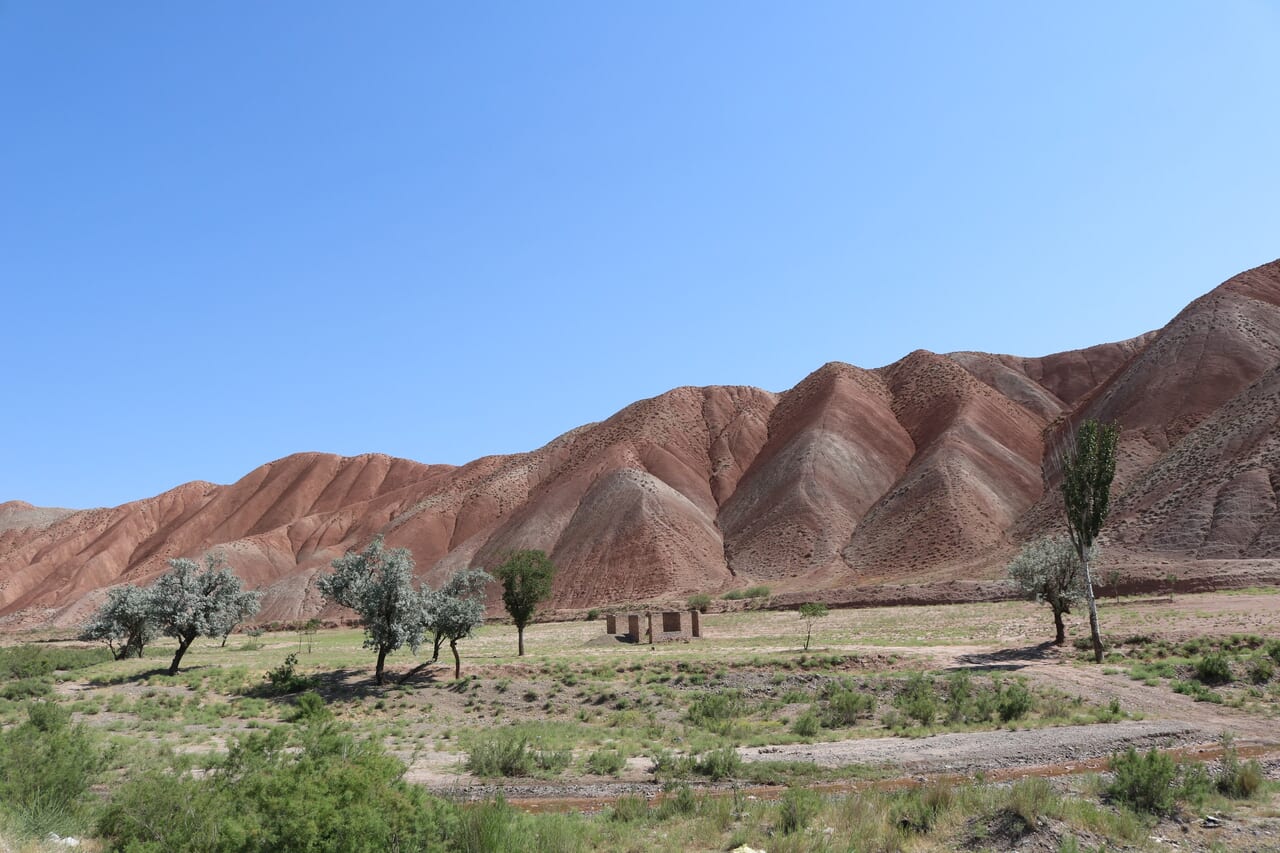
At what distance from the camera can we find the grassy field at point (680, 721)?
12797 millimetres

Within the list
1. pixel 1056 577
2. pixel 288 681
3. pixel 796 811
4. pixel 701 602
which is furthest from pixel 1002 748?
pixel 701 602

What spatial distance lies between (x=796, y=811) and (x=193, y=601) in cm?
3498

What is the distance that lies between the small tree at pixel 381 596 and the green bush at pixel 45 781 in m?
17.2

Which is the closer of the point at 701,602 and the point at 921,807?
the point at 921,807

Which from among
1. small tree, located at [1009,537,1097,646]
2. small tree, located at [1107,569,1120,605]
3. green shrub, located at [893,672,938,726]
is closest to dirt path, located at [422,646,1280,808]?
green shrub, located at [893,672,938,726]

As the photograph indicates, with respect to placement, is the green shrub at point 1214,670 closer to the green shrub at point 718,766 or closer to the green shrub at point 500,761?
the green shrub at point 718,766

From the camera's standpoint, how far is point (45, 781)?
43.6ft

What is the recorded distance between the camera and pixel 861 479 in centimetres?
10125

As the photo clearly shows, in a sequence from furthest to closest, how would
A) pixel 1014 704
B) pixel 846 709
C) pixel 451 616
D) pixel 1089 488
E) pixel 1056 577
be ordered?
pixel 1056 577 < pixel 451 616 < pixel 1089 488 < pixel 846 709 < pixel 1014 704

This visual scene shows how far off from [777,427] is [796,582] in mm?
41573

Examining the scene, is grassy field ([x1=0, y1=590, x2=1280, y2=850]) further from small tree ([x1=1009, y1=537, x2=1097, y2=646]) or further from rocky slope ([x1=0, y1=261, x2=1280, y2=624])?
rocky slope ([x1=0, y1=261, x2=1280, y2=624])

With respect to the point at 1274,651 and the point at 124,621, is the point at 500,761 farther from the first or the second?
the point at 124,621

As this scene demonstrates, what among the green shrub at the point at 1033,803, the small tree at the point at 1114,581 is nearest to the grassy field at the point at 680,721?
A: the green shrub at the point at 1033,803

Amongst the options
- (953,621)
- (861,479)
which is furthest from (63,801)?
(861,479)
